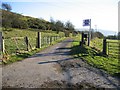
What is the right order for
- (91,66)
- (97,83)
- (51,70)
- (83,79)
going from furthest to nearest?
(91,66) → (51,70) → (83,79) → (97,83)

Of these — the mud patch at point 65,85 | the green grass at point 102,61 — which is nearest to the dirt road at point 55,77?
the mud patch at point 65,85

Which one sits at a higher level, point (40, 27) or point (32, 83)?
point (40, 27)

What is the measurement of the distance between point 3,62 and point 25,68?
1785 mm

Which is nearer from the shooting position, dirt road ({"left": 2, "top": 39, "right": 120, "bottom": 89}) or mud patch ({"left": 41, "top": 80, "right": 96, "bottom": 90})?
mud patch ({"left": 41, "top": 80, "right": 96, "bottom": 90})

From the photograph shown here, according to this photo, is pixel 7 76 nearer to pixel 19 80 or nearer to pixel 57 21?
pixel 19 80

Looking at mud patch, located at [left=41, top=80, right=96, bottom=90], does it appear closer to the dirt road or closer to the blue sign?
the dirt road

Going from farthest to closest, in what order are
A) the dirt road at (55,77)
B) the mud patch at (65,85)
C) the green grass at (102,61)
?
1. the green grass at (102,61)
2. the dirt road at (55,77)
3. the mud patch at (65,85)

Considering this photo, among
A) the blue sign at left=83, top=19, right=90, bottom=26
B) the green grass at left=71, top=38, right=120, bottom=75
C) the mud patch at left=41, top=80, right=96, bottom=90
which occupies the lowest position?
the mud patch at left=41, top=80, right=96, bottom=90

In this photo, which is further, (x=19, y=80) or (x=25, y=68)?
(x=25, y=68)

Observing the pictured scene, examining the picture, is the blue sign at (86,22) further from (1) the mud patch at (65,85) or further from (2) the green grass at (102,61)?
(1) the mud patch at (65,85)

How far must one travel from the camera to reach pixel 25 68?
37.2ft

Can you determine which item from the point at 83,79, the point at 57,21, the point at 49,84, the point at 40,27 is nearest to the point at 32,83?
the point at 49,84

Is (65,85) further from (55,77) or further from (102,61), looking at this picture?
(102,61)

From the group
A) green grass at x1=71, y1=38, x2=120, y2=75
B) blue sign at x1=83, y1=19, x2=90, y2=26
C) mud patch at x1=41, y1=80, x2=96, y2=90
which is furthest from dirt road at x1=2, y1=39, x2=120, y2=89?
blue sign at x1=83, y1=19, x2=90, y2=26
